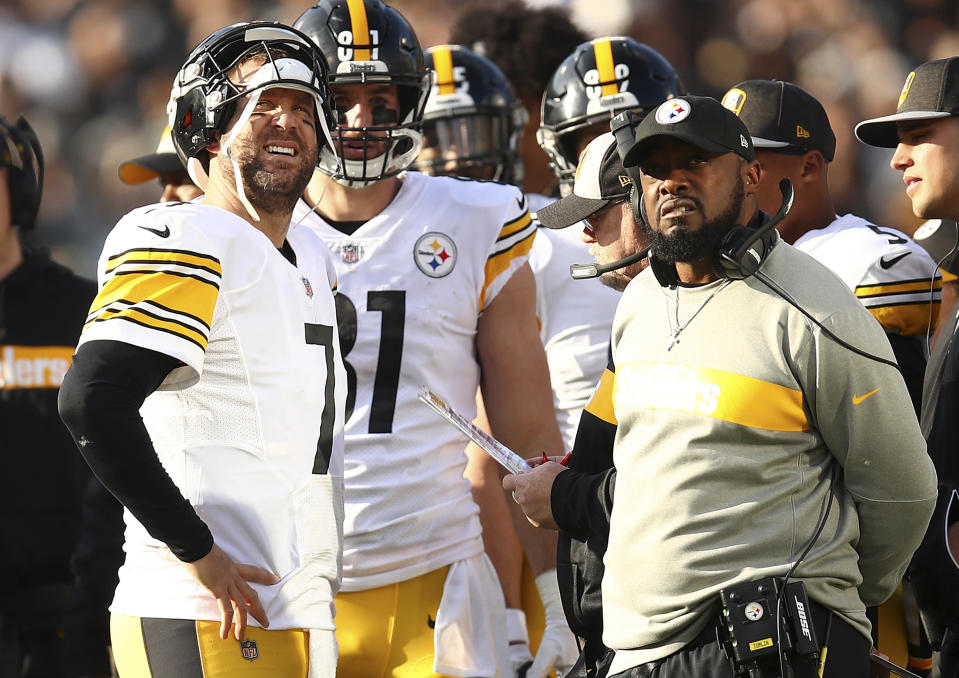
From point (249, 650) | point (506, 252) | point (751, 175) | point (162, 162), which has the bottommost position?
point (249, 650)

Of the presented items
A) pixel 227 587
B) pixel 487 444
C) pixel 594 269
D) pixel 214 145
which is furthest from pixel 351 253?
pixel 227 587

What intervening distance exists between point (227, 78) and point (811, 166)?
1623 millimetres

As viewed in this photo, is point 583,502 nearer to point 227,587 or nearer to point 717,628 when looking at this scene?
point 717,628

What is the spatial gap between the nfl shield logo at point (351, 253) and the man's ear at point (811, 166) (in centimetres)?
122

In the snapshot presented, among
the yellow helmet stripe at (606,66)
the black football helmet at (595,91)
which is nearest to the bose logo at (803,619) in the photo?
the black football helmet at (595,91)

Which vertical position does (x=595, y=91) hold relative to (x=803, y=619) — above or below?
above

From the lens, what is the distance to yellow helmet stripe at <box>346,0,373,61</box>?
12.5 ft

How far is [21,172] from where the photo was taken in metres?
4.47

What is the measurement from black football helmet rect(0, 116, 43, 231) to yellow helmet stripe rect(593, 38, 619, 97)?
6.46 feet

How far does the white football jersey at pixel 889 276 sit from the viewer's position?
11.1 feet

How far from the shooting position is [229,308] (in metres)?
2.65

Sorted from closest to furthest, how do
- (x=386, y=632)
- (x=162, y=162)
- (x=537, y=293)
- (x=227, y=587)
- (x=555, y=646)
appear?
(x=227, y=587) < (x=386, y=632) < (x=555, y=646) < (x=537, y=293) < (x=162, y=162)

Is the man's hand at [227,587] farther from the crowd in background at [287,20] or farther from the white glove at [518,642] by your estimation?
the crowd in background at [287,20]

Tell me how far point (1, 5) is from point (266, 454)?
6334 mm
